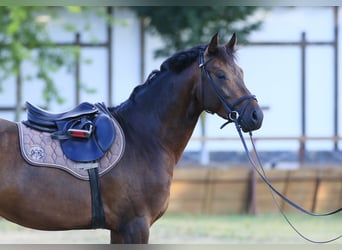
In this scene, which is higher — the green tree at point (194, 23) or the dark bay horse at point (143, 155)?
the green tree at point (194, 23)

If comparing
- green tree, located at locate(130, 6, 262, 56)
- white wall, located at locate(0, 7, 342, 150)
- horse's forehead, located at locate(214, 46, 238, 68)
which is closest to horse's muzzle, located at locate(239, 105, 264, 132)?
horse's forehead, located at locate(214, 46, 238, 68)

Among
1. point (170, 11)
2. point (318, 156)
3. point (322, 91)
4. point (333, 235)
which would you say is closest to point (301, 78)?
point (322, 91)

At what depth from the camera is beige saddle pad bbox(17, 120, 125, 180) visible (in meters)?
4.27

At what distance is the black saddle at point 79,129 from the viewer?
434 centimetres

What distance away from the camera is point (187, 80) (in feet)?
14.9

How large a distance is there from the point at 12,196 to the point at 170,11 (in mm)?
10195

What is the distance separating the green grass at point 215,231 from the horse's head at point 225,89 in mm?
4646

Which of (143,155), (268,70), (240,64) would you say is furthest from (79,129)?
(268,70)

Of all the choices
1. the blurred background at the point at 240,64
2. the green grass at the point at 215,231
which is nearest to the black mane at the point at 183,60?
the green grass at the point at 215,231

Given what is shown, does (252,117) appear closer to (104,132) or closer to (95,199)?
(104,132)

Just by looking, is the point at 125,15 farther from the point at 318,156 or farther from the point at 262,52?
the point at 318,156

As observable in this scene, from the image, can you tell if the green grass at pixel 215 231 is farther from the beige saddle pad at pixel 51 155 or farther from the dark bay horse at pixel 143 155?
the beige saddle pad at pixel 51 155

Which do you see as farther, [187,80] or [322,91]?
[322,91]

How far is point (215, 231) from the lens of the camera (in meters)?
10.1
